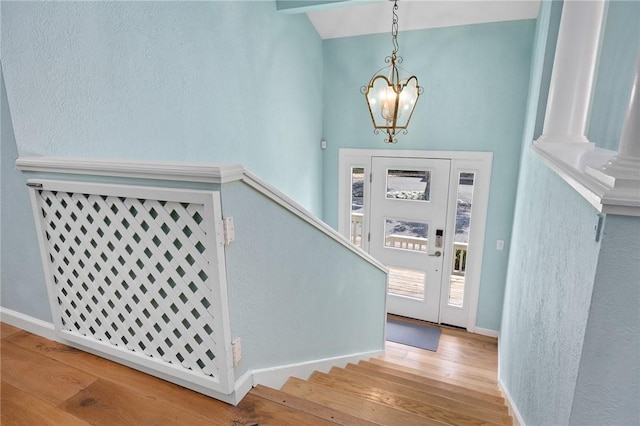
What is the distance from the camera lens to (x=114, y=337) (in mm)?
1718

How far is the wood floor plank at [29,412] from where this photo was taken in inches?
54.8

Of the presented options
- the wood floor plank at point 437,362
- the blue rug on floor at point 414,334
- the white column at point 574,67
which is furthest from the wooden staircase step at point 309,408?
the blue rug on floor at point 414,334

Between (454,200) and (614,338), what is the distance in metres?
3.36

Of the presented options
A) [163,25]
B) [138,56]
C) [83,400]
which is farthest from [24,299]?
[163,25]

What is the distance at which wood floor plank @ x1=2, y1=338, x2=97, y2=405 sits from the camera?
155 cm

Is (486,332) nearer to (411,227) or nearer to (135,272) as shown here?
(411,227)

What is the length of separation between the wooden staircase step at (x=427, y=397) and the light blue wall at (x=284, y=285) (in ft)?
0.81

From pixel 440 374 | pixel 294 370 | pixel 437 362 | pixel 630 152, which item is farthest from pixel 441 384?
pixel 630 152

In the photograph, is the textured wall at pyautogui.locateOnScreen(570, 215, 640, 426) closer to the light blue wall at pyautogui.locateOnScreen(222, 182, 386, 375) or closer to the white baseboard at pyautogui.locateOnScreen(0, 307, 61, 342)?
the light blue wall at pyautogui.locateOnScreen(222, 182, 386, 375)

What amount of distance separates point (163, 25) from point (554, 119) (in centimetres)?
246

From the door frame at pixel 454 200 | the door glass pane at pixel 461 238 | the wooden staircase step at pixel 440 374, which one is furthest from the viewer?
the door glass pane at pixel 461 238

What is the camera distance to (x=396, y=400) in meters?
2.08

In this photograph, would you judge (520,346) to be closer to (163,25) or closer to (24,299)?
(24,299)

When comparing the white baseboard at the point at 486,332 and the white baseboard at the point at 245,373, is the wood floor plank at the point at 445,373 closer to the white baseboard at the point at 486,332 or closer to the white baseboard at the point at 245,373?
the white baseboard at the point at 486,332
